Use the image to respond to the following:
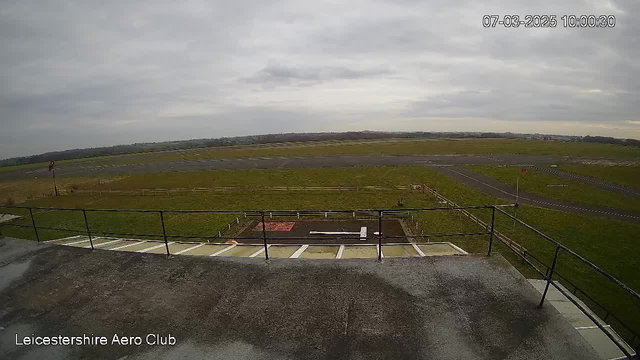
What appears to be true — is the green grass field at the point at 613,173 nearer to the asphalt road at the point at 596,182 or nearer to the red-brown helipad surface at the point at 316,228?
the asphalt road at the point at 596,182

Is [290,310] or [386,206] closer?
[290,310]

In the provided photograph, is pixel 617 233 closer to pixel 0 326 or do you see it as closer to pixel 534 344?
pixel 534 344

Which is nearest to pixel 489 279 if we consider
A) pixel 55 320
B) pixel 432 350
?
pixel 432 350

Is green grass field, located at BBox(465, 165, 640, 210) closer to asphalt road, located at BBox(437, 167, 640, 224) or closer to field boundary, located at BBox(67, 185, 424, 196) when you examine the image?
asphalt road, located at BBox(437, 167, 640, 224)

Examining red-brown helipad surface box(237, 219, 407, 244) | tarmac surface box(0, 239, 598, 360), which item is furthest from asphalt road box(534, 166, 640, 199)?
tarmac surface box(0, 239, 598, 360)

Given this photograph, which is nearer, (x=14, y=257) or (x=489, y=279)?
(x=489, y=279)

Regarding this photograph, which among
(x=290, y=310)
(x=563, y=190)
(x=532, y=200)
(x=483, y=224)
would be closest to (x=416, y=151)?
(x=563, y=190)

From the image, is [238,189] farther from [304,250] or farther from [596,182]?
[596,182]
